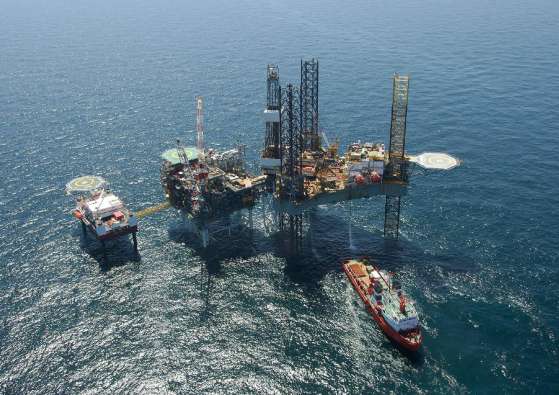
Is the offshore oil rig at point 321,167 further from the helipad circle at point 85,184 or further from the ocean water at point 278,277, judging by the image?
the helipad circle at point 85,184

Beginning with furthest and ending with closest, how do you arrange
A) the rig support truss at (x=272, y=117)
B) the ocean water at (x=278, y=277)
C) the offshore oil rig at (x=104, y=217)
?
1. the rig support truss at (x=272, y=117)
2. the offshore oil rig at (x=104, y=217)
3. the ocean water at (x=278, y=277)

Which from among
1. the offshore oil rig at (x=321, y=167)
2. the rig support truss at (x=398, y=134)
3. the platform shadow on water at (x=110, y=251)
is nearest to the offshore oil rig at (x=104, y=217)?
the platform shadow on water at (x=110, y=251)

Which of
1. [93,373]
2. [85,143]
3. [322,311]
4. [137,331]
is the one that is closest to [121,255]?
[137,331]

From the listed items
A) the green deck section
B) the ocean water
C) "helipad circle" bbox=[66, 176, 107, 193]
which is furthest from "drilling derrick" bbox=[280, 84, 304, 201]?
"helipad circle" bbox=[66, 176, 107, 193]

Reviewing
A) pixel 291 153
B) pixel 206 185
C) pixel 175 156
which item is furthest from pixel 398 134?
pixel 175 156

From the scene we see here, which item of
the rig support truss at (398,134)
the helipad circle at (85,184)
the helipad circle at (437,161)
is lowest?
the helipad circle at (85,184)

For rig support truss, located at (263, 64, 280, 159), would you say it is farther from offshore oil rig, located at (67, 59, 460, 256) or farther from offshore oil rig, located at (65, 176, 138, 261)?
offshore oil rig, located at (65, 176, 138, 261)
